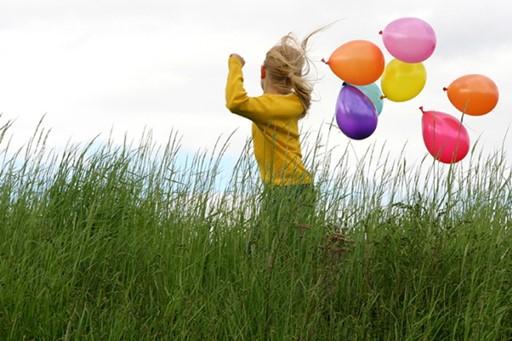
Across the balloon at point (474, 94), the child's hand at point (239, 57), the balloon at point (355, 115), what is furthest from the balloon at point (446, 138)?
the child's hand at point (239, 57)

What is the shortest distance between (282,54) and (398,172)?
1.12 meters

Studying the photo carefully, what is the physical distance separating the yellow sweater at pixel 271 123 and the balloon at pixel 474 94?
1.07m

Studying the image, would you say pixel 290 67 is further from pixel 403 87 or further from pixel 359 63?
pixel 403 87

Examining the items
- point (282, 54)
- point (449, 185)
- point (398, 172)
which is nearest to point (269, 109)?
point (282, 54)

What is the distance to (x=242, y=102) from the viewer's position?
491 cm

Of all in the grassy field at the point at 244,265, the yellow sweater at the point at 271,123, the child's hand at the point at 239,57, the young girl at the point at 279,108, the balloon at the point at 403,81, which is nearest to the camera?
the grassy field at the point at 244,265

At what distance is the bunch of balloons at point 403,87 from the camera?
5.21m

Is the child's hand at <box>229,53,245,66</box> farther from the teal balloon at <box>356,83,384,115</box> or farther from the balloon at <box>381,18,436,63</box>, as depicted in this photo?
the balloon at <box>381,18,436,63</box>

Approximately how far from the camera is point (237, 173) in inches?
186

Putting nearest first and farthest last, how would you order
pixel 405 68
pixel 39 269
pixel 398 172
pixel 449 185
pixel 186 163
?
pixel 39 269, pixel 449 185, pixel 398 172, pixel 186 163, pixel 405 68

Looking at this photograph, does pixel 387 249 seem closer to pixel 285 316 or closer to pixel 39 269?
pixel 285 316

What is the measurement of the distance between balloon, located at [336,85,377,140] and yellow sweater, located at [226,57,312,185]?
0.89ft

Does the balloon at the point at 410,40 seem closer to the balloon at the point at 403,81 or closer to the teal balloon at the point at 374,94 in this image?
the balloon at the point at 403,81

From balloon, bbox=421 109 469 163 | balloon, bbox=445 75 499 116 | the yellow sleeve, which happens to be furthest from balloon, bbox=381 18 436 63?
the yellow sleeve
